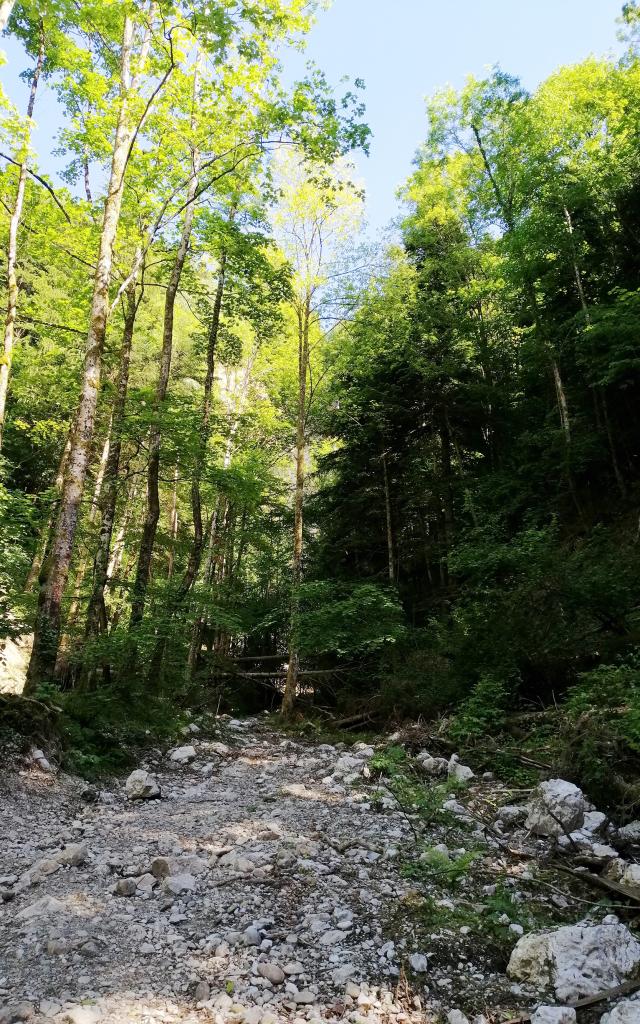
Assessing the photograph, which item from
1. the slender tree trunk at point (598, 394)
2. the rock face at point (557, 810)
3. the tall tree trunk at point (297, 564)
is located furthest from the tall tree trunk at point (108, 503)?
the slender tree trunk at point (598, 394)

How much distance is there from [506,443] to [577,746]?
12125mm

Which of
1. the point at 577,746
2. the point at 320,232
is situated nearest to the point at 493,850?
the point at 577,746

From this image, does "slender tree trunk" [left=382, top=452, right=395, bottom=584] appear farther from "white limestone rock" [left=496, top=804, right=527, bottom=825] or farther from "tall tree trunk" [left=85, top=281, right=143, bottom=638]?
"white limestone rock" [left=496, top=804, right=527, bottom=825]

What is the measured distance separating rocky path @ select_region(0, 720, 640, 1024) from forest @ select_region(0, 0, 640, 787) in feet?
6.25

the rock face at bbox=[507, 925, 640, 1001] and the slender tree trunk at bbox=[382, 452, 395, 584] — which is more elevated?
the slender tree trunk at bbox=[382, 452, 395, 584]

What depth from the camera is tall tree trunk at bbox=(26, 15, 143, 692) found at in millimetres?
6801

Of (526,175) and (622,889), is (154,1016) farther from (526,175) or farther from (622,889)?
(526,175)

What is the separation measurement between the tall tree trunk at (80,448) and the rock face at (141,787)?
1.89 meters

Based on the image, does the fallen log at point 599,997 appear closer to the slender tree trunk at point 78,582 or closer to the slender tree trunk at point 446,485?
the slender tree trunk at point 78,582

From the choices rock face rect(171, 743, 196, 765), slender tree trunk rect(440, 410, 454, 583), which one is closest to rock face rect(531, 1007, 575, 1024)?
rock face rect(171, 743, 196, 765)

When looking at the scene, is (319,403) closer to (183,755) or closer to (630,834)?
(183,755)

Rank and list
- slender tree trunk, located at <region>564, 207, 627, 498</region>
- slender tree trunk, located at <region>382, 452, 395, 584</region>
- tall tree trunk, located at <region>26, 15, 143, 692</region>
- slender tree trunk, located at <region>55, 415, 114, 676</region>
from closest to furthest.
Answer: tall tree trunk, located at <region>26, 15, 143, 692</region> < slender tree trunk, located at <region>55, 415, 114, 676</region> < slender tree trunk, located at <region>564, 207, 627, 498</region> < slender tree trunk, located at <region>382, 452, 395, 584</region>

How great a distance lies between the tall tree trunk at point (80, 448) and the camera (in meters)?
6.80

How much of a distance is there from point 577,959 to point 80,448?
7410 mm
